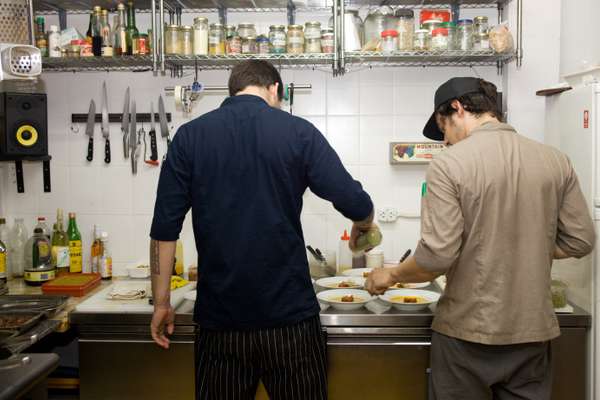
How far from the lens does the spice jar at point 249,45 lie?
2.71 meters

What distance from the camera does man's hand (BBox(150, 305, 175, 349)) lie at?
2043 millimetres

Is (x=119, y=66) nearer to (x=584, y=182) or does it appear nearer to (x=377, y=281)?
(x=377, y=281)

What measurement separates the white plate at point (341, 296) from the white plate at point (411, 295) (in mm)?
77

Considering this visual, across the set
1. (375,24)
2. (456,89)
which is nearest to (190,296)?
(456,89)

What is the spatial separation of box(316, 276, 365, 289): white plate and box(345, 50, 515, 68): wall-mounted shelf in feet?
3.26

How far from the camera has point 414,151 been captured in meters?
2.94

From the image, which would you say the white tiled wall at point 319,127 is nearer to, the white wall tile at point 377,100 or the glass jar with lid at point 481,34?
the white wall tile at point 377,100

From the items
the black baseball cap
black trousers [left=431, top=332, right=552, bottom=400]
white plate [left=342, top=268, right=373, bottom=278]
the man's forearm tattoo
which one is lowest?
black trousers [left=431, top=332, right=552, bottom=400]

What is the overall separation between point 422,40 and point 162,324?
63.3 inches

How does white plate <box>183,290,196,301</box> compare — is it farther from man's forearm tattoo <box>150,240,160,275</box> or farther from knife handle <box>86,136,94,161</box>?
knife handle <box>86,136,94,161</box>

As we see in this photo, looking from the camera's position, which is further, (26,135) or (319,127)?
(319,127)

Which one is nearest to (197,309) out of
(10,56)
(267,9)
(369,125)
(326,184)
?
(326,184)

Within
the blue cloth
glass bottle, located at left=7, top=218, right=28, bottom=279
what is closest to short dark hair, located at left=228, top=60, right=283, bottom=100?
the blue cloth

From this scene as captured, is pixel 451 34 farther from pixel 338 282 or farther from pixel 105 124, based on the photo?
pixel 105 124
